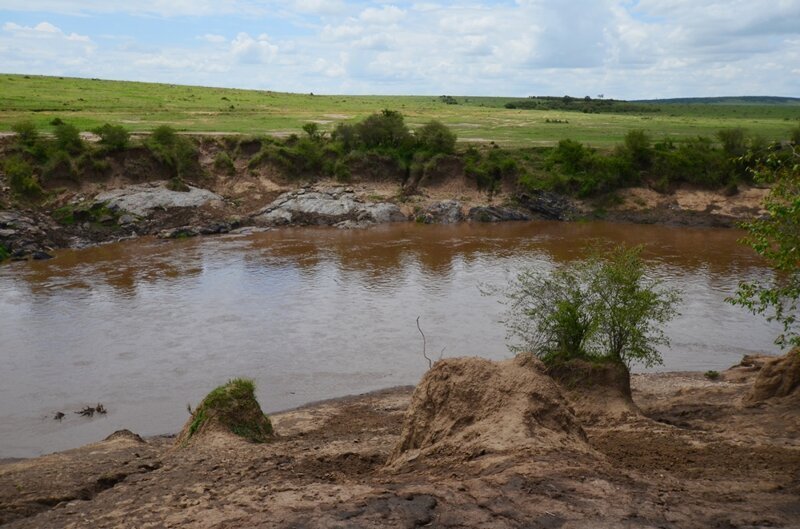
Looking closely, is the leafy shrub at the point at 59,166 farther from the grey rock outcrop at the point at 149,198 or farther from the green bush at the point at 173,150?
the green bush at the point at 173,150

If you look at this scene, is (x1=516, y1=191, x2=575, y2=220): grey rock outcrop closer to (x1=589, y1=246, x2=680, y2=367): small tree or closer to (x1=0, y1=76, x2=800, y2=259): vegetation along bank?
(x1=0, y1=76, x2=800, y2=259): vegetation along bank

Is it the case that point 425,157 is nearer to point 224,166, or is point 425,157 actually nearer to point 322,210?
point 322,210

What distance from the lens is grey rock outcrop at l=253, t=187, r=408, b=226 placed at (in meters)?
50.8

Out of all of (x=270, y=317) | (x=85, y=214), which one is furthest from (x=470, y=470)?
(x=85, y=214)

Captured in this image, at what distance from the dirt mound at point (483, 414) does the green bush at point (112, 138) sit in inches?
1698

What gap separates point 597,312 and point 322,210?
3527 centimetres

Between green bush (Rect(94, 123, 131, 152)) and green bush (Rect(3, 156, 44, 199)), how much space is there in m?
5.82

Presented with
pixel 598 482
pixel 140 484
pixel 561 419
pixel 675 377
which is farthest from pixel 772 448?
pixel 140 484

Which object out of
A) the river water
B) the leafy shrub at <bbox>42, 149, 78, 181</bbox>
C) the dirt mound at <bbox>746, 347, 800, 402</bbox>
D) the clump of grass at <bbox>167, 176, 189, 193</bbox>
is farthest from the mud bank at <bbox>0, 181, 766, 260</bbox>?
the dirt mound at <bbox>746, 347, 800, 402</bbox>

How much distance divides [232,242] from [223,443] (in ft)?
103

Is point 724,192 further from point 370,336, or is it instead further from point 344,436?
point 344,436

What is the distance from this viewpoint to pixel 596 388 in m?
18.5

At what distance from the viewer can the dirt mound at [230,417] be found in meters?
16.0

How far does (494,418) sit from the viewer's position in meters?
12.9
